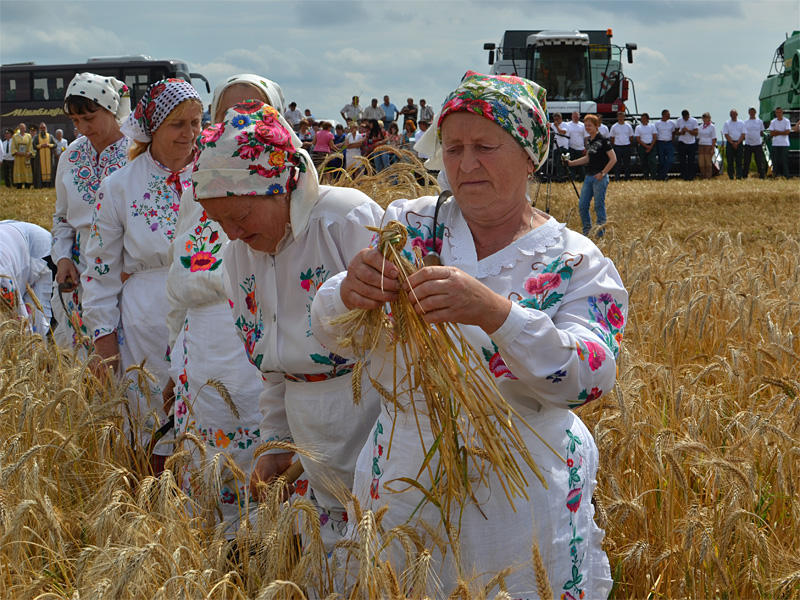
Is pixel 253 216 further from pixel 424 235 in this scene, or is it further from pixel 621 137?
pixel 621 137

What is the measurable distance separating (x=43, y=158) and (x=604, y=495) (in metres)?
26.5

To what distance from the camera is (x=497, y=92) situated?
1999 millimetres

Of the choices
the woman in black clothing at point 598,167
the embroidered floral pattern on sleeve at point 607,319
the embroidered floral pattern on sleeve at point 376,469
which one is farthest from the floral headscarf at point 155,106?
the woman in black clothing at point 598,167

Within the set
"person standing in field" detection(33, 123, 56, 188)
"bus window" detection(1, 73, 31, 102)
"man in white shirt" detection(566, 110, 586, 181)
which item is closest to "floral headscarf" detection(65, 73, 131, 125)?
"man in white shirt" detection(566, 110, 586, 181)

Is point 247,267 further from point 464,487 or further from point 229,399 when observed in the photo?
point 464,487

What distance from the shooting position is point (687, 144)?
21.2 meters

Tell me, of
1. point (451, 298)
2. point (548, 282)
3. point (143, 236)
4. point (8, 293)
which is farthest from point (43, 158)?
point (451, 298)

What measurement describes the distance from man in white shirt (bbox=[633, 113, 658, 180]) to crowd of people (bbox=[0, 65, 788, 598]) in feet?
62.6

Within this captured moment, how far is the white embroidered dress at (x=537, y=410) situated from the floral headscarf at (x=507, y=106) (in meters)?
0.20

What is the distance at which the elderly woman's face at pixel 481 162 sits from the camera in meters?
2.01

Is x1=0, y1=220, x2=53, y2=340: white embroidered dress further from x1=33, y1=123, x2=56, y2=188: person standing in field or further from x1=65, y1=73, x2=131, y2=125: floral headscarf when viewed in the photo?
x1=33, y1=123, x2=56, y2=188: person standing in field

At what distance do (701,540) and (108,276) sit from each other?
2566mm

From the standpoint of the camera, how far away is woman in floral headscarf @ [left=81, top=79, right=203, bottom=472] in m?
3.67

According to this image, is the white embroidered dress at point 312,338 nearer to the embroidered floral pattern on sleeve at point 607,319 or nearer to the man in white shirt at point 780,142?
the embroidered floral pattern on sleeve at point 607,319
